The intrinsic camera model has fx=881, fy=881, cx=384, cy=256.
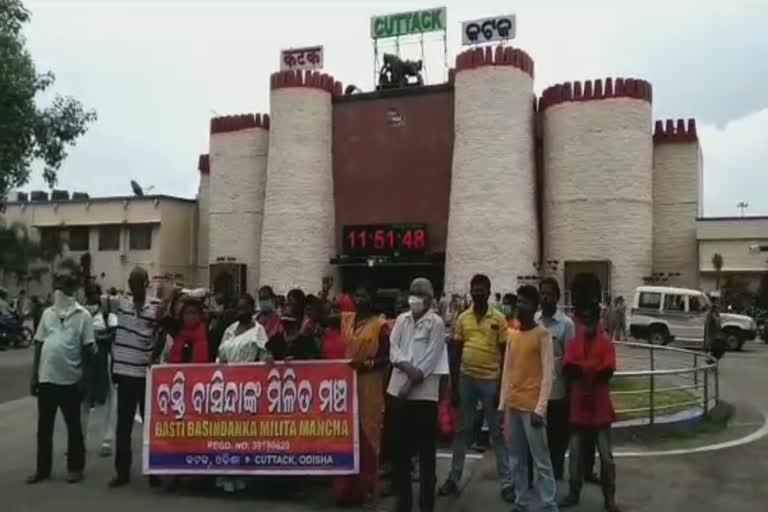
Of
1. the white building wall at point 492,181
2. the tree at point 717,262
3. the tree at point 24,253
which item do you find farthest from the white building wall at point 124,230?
the tree at point 717,262

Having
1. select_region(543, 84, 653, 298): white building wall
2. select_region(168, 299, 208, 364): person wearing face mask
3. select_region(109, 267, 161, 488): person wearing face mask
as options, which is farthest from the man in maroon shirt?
select_region(543, 84, 653, 298): white building wall

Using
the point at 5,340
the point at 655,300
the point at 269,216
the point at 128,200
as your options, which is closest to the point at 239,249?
the point at 269,216

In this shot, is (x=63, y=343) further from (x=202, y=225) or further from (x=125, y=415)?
(x=202, y=225)

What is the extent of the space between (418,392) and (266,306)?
270 centimetres

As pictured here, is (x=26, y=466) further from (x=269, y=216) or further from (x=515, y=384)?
(x=269, y=216)

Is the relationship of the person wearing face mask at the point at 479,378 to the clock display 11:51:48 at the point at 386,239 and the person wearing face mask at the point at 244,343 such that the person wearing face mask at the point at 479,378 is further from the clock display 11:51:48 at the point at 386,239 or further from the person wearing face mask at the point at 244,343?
the clock display 11:51:48 at the point at 386,239

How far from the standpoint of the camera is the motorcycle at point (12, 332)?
27.8 metres

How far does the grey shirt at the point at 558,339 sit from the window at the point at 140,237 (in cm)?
4215

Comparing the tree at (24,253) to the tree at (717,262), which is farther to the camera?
the tree at (24,253)

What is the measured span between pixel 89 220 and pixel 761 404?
41.7 metres

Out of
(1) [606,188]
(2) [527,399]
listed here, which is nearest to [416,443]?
(2) [527,399]

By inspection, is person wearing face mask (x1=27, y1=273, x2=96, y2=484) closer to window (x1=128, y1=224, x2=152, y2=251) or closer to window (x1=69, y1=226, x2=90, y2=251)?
window (x1=128, y1=224, x2=152, y2=251)

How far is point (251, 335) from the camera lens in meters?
7.93

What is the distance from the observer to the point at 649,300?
97.7ft
